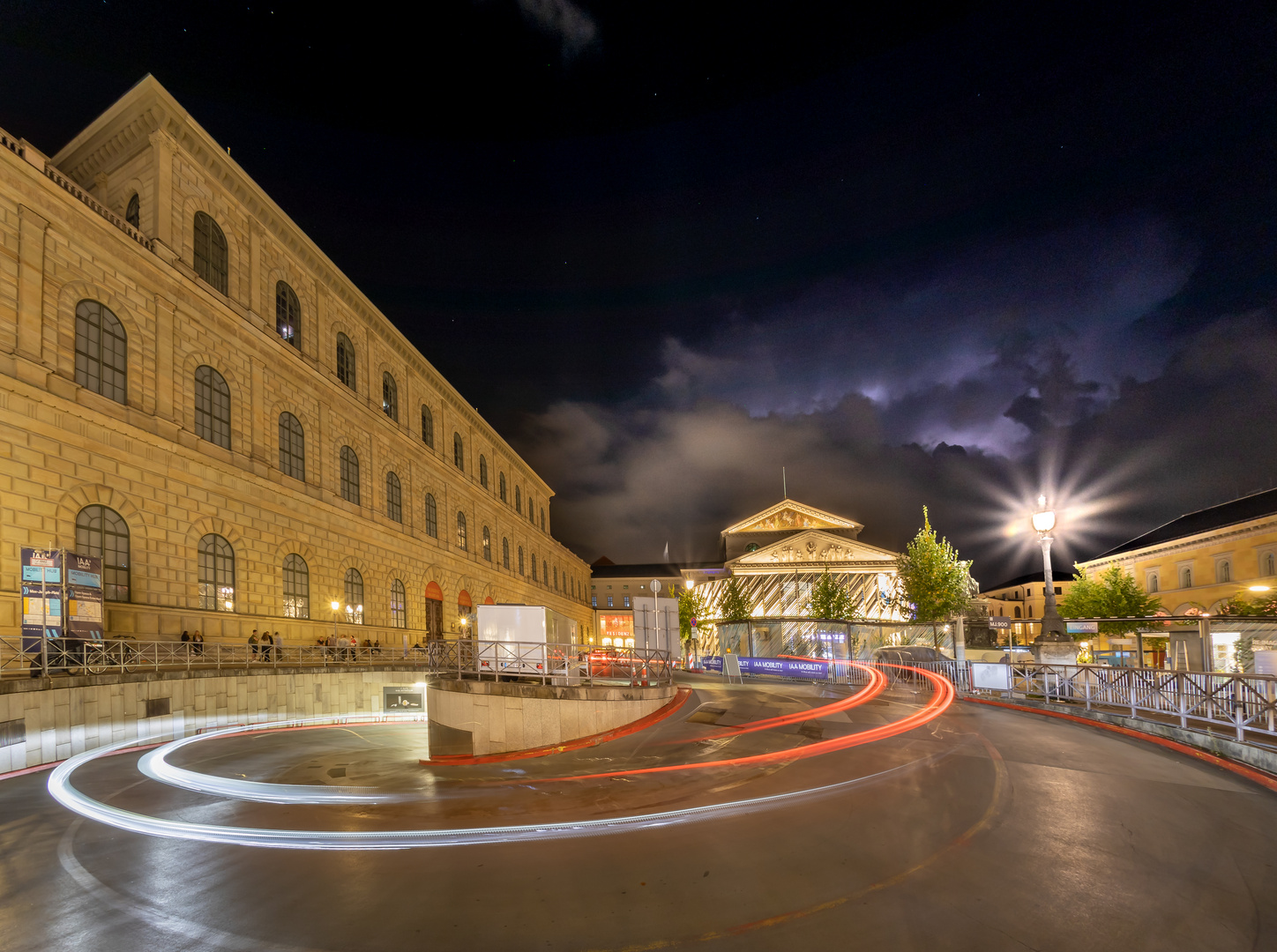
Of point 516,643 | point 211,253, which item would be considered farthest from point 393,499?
point 516,643

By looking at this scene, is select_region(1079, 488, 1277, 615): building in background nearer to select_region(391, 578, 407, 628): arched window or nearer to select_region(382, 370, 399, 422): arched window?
select_region(391, 578, 407, 628): arched window

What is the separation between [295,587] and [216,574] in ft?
17.7

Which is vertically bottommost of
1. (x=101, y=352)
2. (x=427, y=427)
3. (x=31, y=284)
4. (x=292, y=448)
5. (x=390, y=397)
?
(x=292, y=448)

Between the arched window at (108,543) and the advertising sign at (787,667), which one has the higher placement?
the arched window at (108,543)

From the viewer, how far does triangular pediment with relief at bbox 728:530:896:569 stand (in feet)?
293

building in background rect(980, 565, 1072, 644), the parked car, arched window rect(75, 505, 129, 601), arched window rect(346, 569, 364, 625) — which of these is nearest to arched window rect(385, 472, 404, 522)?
arched window rect(346, 569, 364, 625)

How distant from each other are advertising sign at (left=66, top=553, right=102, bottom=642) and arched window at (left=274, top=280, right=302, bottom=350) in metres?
18.4

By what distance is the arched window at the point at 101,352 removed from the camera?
2277cm

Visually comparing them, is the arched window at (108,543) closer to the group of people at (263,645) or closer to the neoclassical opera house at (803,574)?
the group of people at (263,645)

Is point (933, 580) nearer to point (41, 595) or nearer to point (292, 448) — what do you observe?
point (292, 448)

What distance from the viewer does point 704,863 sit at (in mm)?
7164

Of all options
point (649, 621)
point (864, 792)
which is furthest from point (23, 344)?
point (864, 792)

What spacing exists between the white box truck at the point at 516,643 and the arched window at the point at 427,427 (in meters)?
37.4

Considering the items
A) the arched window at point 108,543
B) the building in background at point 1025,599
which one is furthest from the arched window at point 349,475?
the building in background at point 1025,599
